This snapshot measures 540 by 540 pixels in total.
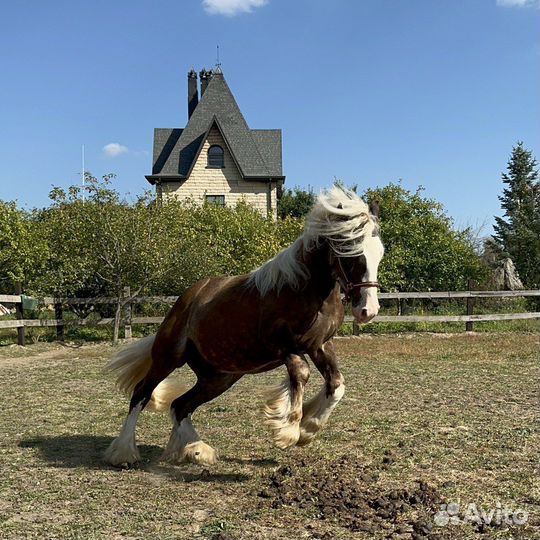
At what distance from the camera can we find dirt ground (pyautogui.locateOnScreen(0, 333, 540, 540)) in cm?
344

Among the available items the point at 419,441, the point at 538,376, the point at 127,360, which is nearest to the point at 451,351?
the point at 538,376

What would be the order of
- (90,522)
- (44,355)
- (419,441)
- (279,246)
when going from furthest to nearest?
(279,246)
(44,355)
(419,441)
(90,522)

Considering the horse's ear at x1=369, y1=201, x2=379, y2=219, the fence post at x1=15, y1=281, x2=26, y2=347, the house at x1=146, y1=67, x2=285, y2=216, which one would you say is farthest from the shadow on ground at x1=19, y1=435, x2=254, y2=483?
the house at x1=146, y1=67, x2=285, y2=216

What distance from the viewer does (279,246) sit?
795 inches

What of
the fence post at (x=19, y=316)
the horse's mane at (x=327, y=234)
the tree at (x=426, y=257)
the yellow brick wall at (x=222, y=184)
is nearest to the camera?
the horse's mane at (x=327, y=234)

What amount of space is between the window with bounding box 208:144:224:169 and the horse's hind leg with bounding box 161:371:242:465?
2465cm

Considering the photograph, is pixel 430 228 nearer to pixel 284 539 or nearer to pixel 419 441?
pixel 419 441

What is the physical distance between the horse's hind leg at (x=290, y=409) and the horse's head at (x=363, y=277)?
583mm

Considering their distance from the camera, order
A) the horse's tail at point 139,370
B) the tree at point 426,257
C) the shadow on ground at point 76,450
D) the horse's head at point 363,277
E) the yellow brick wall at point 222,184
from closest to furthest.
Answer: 1. the horse's head at point 363,277
2. the shadow on ground at point 76,450
3. the horse's tail at point 139,370
4. the tree at point 426,257
5. the yellow brick wall at point 222,184

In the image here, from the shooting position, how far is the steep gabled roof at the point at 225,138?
2903 centimetres

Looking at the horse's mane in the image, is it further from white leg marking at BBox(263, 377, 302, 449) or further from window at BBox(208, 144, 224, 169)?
window at BBox(208, 144, 224, 169)

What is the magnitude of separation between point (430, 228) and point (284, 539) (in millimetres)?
20932

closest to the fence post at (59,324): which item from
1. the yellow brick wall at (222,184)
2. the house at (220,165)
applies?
the house at (220,165)

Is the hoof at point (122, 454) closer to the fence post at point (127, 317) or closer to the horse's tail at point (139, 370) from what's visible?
the horse's tail at point (139, 370)
